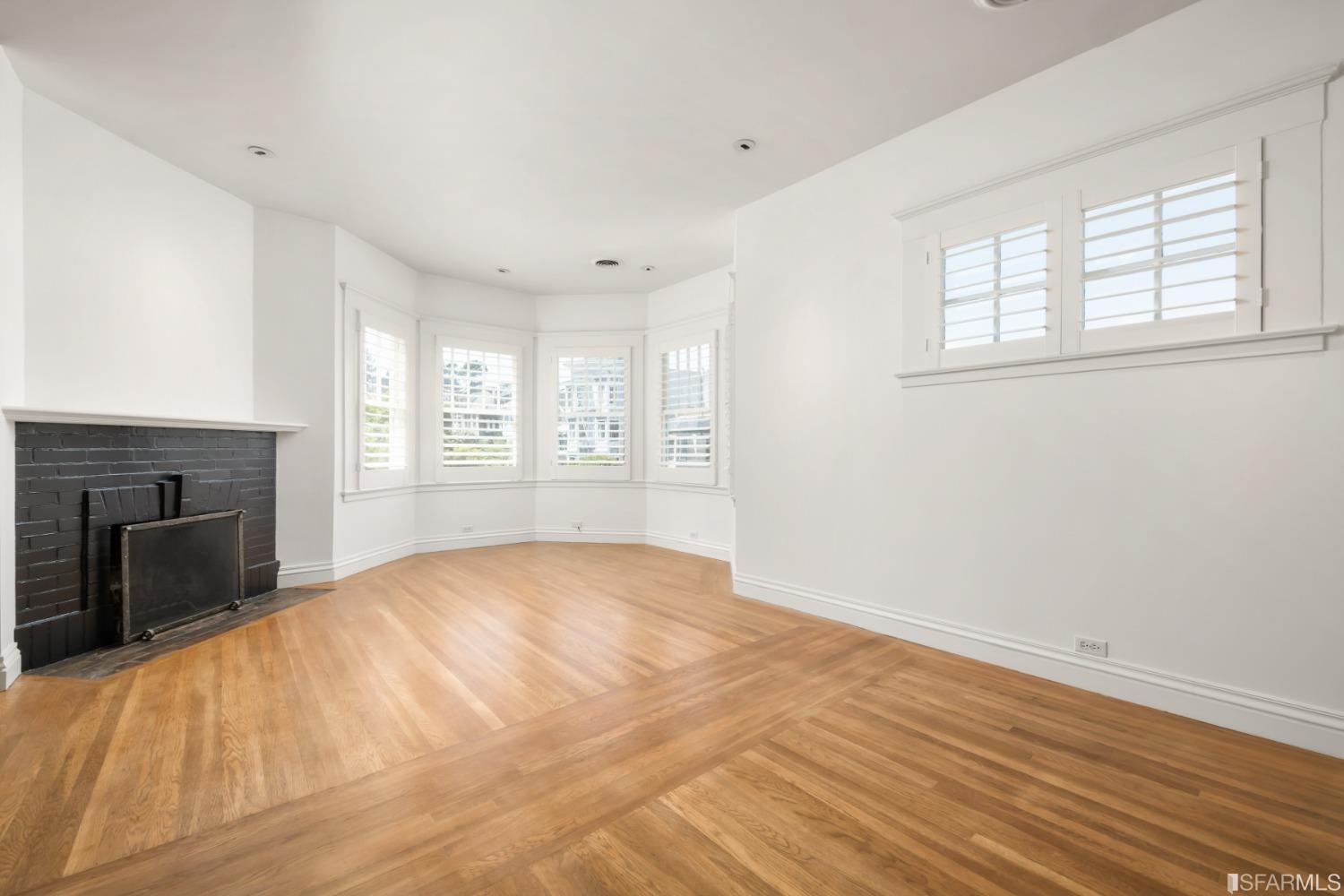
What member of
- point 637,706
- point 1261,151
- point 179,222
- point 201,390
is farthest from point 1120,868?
point 179,222

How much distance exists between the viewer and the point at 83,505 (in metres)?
3.29

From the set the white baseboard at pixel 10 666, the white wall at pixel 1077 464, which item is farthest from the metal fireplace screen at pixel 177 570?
the white wall at pixel 1077 464

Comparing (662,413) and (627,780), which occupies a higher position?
(662,413)

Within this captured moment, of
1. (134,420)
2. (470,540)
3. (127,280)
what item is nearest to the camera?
(134,420)

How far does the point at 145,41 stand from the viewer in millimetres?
2707

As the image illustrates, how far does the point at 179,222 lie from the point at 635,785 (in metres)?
4.69

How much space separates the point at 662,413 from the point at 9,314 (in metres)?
5.07

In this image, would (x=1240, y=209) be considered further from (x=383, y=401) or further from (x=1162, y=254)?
(x=383, y=401)

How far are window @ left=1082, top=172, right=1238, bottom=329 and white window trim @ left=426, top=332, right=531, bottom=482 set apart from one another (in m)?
5.65

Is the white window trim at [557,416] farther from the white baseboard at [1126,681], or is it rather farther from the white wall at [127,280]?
the white baseboard at [1126,681]

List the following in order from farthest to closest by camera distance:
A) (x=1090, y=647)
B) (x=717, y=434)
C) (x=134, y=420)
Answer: (x=717, y=434) → (x=134, y=420) → (x=1090, y=647)

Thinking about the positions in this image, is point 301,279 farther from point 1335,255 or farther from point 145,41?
point 1335,255

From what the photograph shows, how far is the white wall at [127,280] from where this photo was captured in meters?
3.19

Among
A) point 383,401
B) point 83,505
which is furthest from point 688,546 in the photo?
point 83,505
